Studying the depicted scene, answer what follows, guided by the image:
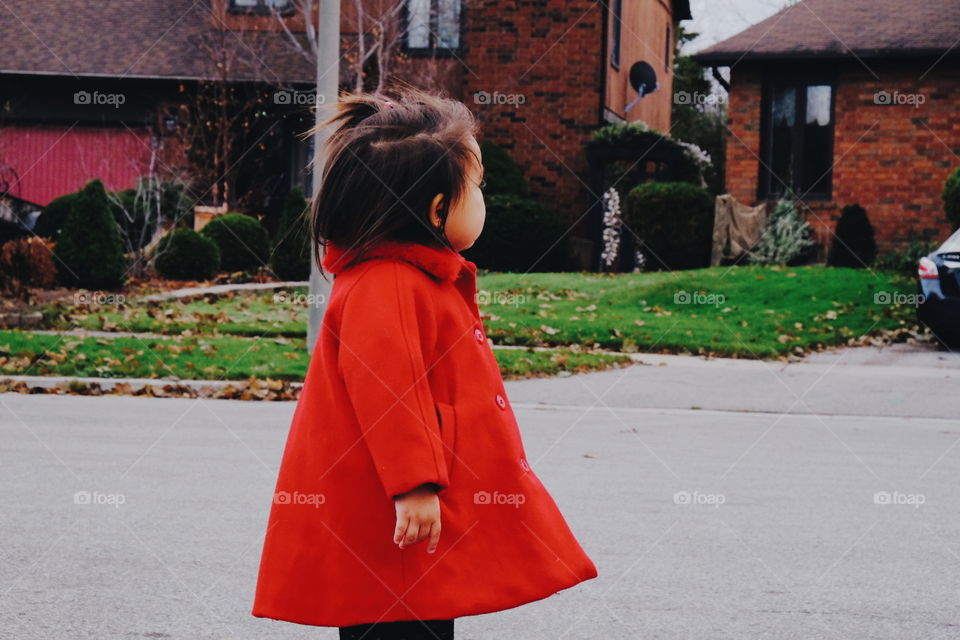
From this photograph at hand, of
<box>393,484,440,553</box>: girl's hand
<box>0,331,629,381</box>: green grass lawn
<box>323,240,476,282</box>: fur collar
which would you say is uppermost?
<box>323,240,476,282</box>: fur collar

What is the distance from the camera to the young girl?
2547 millimetres

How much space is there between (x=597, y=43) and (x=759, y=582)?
1888cm

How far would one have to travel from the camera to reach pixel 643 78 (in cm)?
2512

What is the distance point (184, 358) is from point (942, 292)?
803 cm

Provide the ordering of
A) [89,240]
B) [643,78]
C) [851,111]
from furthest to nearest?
[643,78]
[851,111]
[89,240]

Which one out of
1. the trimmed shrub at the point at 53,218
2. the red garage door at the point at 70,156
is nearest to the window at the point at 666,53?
the red garage door at the point at 70,156

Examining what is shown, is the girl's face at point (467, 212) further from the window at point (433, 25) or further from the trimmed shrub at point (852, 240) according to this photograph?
the window at point (433, 25)

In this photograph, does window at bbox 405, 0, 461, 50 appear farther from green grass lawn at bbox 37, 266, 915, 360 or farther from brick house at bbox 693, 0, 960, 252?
green grass lawn at bbox 37, 266, 915, 360

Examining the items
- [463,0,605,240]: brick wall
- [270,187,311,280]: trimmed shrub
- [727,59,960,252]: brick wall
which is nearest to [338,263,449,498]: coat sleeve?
[270,187,311,280]: trimmed shrub

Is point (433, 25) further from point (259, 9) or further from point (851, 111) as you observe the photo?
point (851, 111)

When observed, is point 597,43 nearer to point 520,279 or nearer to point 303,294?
point 520,279

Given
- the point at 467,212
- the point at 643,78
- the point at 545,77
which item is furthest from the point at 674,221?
the point at 467,212

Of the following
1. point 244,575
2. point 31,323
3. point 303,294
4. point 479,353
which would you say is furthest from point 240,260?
point 479,353

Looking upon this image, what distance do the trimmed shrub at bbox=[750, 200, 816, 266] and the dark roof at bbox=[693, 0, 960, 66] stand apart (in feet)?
8.72
